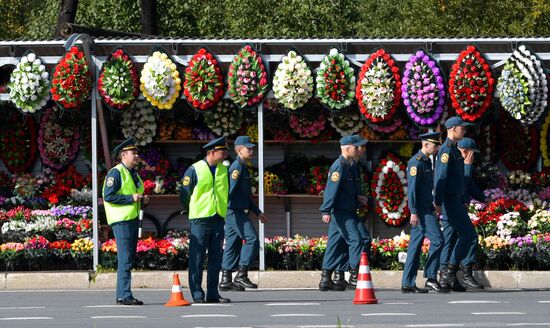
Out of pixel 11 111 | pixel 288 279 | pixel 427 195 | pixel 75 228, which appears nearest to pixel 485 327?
pixel 427 195

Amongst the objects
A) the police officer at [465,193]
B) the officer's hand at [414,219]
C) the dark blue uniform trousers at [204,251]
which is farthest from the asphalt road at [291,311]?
the officer's hand at [414,219]

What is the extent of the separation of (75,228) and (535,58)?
24.7 ft

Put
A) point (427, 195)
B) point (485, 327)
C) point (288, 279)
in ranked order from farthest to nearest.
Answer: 1. point (288, 279)
2. point (427, 195)
3. point (485, 327)

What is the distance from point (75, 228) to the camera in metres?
24.0

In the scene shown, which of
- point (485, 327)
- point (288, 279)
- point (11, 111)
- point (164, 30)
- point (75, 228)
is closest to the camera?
point (485, 327)

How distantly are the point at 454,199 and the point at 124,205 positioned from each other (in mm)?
4658

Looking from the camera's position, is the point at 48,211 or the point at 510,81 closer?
the point at 510,81

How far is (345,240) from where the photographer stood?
20516mm

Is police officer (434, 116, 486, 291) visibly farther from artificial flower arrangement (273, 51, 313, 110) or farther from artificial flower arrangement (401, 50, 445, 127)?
artificial flower arrangement (273, 51, 313, 110)

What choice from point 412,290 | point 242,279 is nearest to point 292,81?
point 242,279

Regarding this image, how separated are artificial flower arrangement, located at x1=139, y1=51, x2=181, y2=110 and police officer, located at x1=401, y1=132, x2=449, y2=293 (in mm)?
4613

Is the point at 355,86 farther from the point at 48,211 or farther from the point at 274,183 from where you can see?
the point at 48,211

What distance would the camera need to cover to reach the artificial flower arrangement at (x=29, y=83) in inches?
902

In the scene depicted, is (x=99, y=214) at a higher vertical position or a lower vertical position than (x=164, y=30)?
lower
